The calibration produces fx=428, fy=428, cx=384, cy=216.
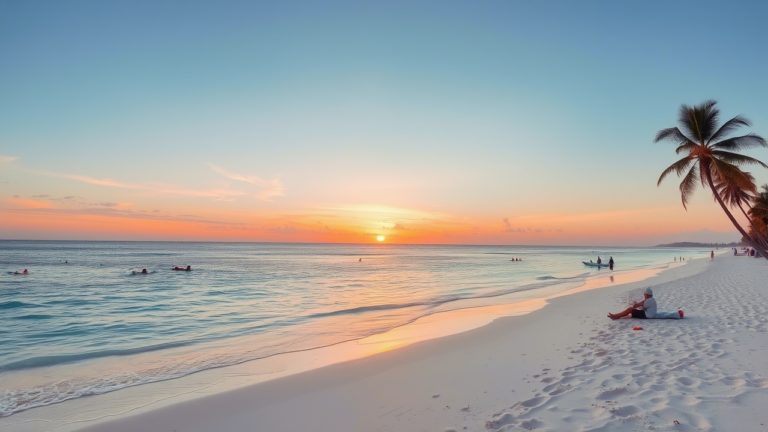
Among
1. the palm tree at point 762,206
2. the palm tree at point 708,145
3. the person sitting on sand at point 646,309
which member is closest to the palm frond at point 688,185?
the palm tree at point 708,145

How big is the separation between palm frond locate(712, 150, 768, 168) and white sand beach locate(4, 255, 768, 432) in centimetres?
914

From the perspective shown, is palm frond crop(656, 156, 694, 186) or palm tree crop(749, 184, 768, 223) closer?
palm frond crop(656, 156, 694, 186)

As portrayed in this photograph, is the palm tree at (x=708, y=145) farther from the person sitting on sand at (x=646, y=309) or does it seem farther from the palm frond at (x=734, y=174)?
the person sitting on sand at (x=646, y=309)

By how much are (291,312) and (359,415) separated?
13.4 metres

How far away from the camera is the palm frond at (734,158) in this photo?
16.9 metres

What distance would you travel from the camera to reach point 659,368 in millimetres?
6980

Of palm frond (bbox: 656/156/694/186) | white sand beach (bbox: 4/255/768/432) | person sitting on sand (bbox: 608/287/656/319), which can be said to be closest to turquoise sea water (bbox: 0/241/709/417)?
white sand beach (bbox: 4/255/768/432)

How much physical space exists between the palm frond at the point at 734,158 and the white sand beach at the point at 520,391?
30.0 feet

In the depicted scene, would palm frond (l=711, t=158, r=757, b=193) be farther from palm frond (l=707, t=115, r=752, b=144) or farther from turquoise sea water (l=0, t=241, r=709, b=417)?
turquoise sea water (l=0, t=241, r=709, b=417)

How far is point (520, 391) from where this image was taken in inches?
255

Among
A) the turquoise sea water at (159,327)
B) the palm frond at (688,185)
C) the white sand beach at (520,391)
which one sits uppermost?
the palm frond at (688,185)

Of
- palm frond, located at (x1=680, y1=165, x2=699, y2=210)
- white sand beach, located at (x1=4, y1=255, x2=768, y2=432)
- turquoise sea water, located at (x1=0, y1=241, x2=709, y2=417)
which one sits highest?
palm frond, located at (x1=680, y1=165, x2=699, y2=210)

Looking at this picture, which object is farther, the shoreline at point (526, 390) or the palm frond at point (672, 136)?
the palm frond at point (672, 136)

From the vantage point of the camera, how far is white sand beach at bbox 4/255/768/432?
16.9ft
